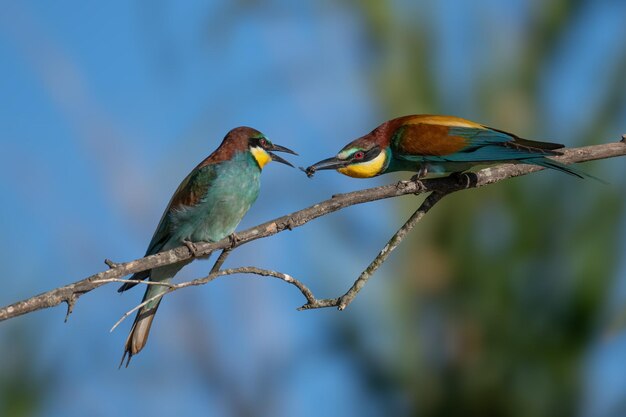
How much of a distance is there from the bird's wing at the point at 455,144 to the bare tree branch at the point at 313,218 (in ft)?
0.31

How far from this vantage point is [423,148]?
390 centimetres

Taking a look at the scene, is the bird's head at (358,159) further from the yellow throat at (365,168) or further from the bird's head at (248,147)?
the bird's head at (248,147)

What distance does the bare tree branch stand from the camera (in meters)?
2.97

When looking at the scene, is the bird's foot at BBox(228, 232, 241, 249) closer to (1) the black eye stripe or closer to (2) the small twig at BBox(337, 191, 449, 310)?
(2) the small twig at BBox(337, 191, 449, 310)

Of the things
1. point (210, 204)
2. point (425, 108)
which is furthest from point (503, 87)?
point (210, 204)

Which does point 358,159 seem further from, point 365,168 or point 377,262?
point 377,262

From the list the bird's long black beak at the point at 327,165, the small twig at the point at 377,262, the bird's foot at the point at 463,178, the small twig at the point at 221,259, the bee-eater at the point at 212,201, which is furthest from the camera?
the bee-eater at the point at 212,201

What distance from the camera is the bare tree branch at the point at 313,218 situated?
117 inches

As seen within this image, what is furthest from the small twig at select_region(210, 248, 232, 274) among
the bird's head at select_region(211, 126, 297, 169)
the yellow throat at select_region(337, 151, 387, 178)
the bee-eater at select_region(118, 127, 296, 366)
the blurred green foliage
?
the blurred green foliage

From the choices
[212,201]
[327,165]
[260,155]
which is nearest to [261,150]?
[260,155]

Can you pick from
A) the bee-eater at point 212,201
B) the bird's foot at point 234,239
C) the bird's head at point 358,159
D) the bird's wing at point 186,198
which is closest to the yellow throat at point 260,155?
the bee-eater at point 212,201

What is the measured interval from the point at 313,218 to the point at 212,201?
137cm

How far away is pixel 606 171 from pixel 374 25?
62.2 inches

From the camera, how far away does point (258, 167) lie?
4.75 meters
